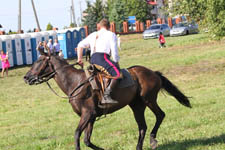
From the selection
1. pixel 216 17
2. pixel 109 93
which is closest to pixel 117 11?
pixel 216 17

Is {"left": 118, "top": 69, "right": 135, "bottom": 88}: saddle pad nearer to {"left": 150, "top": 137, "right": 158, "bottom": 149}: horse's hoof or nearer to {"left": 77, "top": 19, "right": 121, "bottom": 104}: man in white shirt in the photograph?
Result: {"left": 77, "top": 19, "right": 121, "bottom": 104}: man in white shirt

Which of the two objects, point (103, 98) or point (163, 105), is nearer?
point (103, 98)

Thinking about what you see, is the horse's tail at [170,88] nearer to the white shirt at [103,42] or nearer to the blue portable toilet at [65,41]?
the white shirt at [103,42]

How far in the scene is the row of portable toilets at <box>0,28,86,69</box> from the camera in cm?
3622

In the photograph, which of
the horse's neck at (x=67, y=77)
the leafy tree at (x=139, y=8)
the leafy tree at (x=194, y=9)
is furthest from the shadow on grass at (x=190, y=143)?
the leafy tree at (x=139, y=8)

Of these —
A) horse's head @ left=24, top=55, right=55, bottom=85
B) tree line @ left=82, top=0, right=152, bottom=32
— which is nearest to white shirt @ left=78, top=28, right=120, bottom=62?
horse's head @ left=24, top=55, right=55, bottom=85

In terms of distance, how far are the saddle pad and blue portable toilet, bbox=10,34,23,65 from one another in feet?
96.4

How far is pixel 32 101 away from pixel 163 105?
6480 mm

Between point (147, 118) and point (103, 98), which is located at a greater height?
point (103, 98)

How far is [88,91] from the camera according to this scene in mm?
8211

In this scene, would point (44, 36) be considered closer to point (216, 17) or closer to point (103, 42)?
point (216, 17)

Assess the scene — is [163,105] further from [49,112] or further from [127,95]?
[127,95]

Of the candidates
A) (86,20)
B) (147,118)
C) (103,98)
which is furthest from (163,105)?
(86,20)

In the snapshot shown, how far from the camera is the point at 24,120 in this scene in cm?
1453
